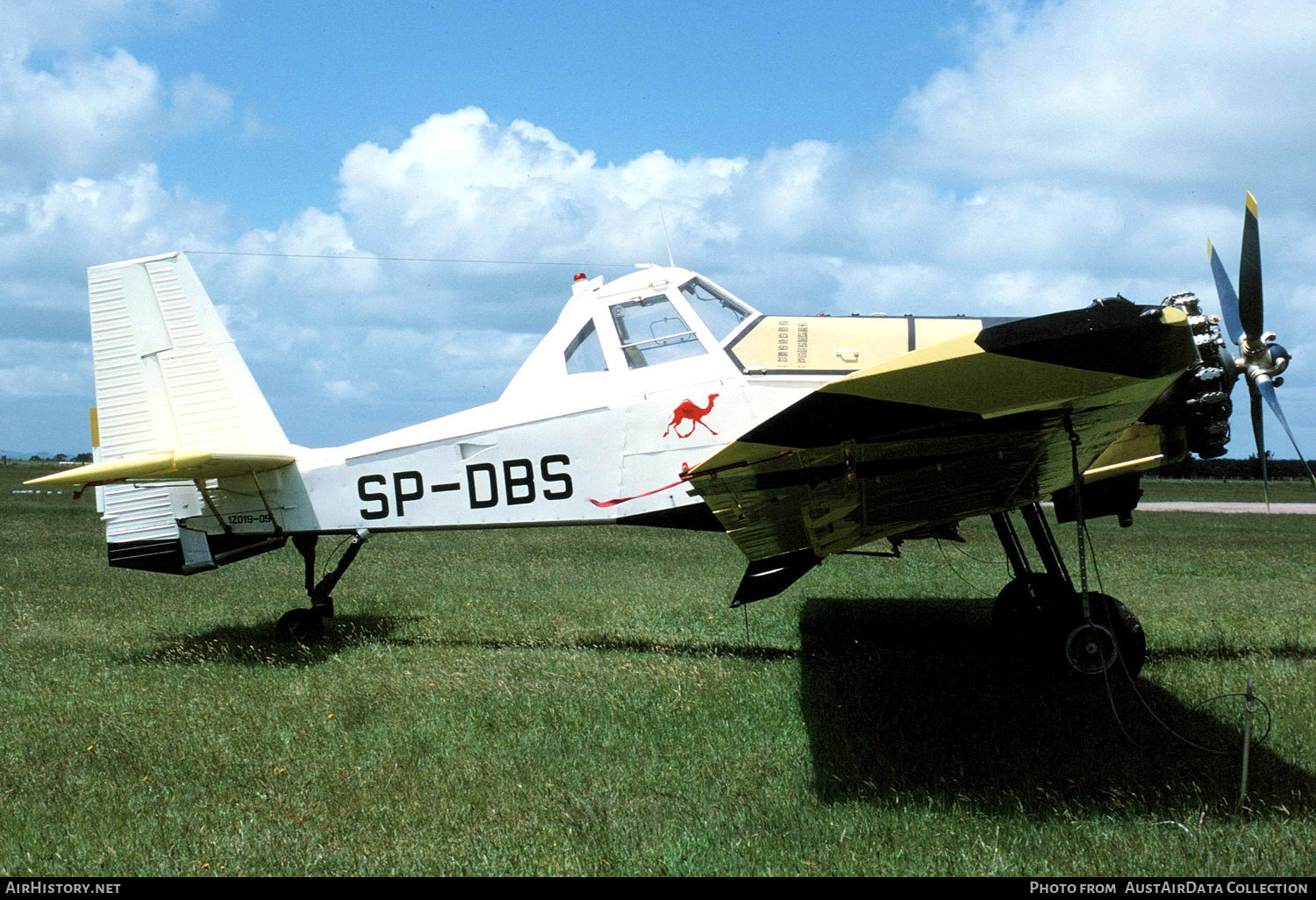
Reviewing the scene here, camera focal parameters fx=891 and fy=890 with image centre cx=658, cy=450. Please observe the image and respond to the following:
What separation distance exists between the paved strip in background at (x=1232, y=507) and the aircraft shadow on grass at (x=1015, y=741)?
94.0 ft

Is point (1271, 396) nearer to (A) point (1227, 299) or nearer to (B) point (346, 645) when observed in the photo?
(A) point (1227, 299)

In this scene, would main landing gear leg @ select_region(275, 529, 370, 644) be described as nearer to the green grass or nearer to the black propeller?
→ the black propeller

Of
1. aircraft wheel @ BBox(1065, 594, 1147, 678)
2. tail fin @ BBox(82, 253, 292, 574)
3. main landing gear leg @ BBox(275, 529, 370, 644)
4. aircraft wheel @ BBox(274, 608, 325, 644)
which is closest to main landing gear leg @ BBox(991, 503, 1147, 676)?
aircraft wheel @ BBox(1065, 594, 1147, 678)

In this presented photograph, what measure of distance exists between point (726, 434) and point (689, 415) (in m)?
0.34

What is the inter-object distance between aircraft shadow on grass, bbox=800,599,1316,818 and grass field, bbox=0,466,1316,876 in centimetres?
2

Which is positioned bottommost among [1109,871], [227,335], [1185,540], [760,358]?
[1185,540]

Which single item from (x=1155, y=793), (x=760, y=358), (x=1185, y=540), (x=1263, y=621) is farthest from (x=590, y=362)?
(x=1185, y=540)

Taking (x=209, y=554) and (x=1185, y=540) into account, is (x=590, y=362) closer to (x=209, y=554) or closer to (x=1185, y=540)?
(x=209, y=554)

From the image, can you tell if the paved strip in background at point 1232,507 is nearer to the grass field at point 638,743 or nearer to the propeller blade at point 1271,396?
the grass field at point 638,743

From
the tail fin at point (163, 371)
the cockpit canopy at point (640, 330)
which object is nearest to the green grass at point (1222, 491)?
the cockpit canopy at point (640, 330)

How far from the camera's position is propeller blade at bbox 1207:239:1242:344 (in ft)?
20.4

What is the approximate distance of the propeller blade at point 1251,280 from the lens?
5.79 meters

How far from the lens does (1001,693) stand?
5.97 m

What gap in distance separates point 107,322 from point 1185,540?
65.1 ft
